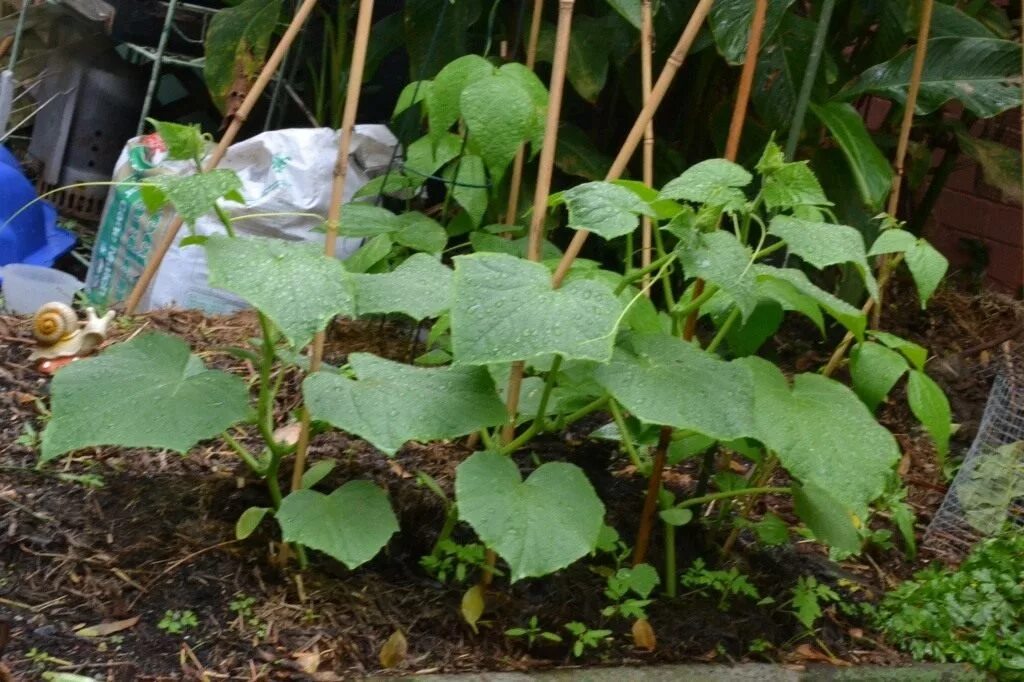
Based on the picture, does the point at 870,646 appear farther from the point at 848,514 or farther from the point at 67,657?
the point at 67,657

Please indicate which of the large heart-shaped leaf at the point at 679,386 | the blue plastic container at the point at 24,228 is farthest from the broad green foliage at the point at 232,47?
the large heart-shaped leaf at the point at 679,386

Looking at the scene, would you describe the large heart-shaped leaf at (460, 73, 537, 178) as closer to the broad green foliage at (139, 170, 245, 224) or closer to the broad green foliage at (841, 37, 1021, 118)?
the broad green foliage at (139, 170, 245, 224)

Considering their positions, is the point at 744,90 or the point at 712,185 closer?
the point at 712,185

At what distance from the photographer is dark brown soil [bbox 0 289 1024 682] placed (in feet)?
5.71

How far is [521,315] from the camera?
5.09 feet

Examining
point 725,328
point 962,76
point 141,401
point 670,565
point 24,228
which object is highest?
point 962,76

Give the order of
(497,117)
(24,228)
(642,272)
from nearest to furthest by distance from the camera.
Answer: (642,272), (497,117), (24,228)

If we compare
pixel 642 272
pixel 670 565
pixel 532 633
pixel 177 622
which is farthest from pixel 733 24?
pixel 177 622

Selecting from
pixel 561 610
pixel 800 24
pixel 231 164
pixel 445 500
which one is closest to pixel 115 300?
pixel 231 164

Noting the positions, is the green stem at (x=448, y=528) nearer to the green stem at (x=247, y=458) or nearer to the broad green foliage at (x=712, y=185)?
the green stem at (x=247, y=458)

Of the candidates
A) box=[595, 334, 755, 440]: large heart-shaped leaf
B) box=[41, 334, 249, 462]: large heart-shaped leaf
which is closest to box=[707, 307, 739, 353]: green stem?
box=[595, 334, 755, 440]: large heart-shaped leaf

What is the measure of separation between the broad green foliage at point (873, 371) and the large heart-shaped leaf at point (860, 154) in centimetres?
89

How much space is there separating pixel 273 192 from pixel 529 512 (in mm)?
1710

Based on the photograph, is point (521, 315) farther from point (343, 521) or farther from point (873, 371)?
point (873, 371)
